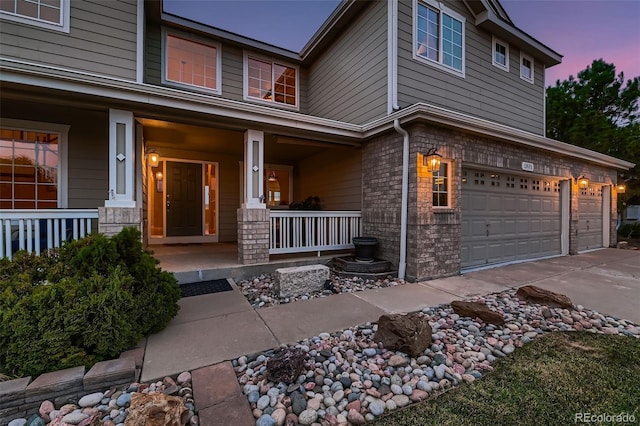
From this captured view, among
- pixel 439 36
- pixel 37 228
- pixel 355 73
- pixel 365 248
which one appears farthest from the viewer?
pixel 355 73

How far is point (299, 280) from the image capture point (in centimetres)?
410

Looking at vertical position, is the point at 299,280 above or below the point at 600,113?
below

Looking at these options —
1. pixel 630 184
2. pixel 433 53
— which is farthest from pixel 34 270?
pixel 630 184

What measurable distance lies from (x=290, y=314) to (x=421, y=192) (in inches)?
119

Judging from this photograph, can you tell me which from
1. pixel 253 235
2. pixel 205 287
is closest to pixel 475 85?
pixel 253 235

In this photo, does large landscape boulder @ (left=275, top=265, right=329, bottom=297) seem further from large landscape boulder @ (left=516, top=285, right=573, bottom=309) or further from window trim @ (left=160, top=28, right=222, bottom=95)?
window trim @ (left=160, top=28, right=222, bottom=95)

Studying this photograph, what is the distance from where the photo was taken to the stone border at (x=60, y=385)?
69.2 inches

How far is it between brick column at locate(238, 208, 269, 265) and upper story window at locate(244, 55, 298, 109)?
383 cm

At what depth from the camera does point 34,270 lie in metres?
2.62

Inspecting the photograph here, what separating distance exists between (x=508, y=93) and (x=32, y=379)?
10.3 m

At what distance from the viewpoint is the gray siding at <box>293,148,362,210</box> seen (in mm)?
6422

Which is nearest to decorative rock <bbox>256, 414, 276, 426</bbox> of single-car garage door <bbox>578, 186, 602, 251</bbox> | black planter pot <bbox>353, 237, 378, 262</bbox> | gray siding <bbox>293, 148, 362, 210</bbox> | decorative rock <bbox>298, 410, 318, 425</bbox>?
decorative rock <bbox>298, 410, 318, 425</bbox>

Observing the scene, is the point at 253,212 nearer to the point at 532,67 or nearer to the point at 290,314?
the point at 290,314

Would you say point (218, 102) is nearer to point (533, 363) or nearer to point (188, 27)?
point (188, 27)
